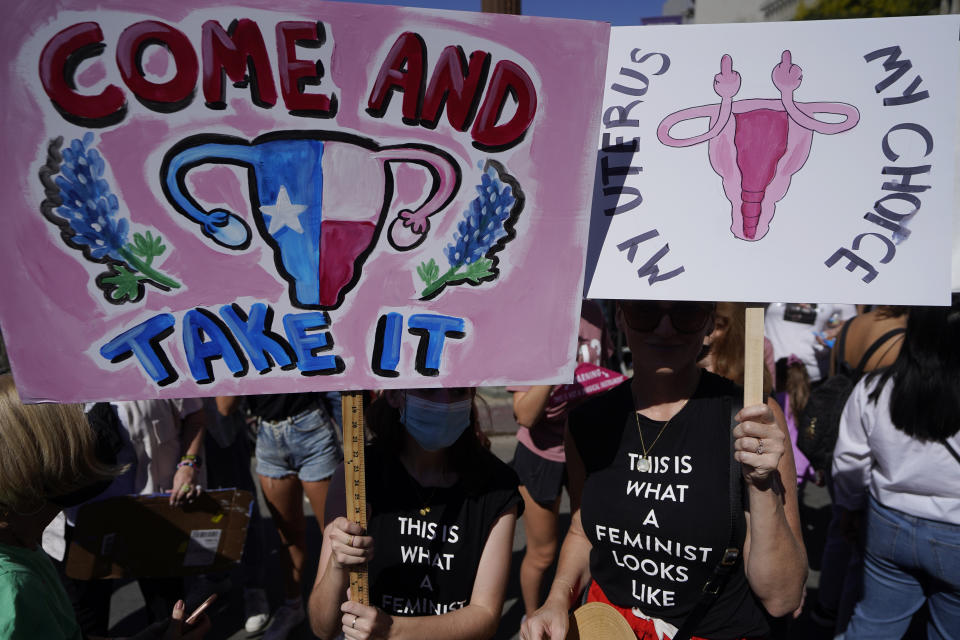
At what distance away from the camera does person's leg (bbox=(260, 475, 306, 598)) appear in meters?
3.20

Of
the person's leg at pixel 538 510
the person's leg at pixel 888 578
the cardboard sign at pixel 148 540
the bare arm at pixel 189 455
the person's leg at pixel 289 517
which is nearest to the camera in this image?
the person's leg at pixel 888 578

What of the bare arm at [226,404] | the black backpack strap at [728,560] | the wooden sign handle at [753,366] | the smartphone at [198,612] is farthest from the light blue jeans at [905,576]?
the bare arm at [226,404]

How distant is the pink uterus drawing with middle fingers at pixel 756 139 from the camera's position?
4.75 feet

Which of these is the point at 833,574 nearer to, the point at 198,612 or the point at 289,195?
the point at 198,612

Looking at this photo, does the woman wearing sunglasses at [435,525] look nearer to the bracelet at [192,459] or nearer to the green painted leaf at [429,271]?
the green painted leaf at [429,271]

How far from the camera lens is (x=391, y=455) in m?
1.76

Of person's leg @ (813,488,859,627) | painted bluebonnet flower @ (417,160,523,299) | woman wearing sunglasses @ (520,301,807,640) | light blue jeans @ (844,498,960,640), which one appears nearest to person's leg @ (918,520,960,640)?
light blue jeans @ (844,498,960,640)

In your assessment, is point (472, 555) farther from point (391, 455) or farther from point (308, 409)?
point (308, 409)

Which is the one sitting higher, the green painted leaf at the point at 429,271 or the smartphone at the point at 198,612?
the green painted leaf at the point at 429,271

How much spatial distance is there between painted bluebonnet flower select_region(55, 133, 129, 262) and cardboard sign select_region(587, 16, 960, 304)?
0.98 metres

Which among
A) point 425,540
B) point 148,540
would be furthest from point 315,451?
point 425,540

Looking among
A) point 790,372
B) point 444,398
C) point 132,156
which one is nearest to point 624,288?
point 444,398

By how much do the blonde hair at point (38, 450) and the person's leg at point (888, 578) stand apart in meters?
2.35

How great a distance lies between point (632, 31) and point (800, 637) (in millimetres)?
2941
